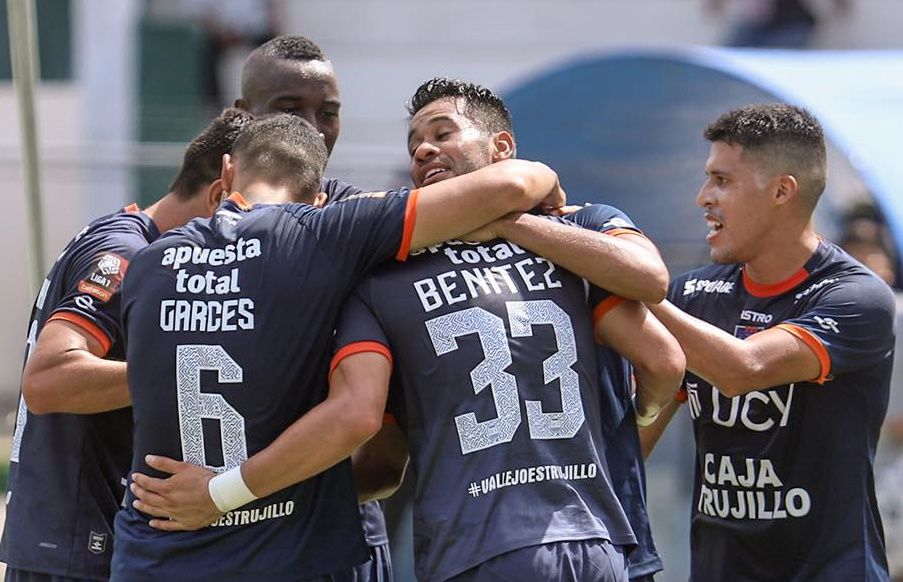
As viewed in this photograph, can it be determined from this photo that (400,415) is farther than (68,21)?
No

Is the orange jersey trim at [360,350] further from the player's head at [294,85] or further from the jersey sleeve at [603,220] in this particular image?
the player's head at [294,85]

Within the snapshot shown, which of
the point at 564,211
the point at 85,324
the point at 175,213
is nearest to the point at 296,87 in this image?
the point at 175,213

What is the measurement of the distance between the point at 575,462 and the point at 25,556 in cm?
180

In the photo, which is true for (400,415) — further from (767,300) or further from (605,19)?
(605,19)

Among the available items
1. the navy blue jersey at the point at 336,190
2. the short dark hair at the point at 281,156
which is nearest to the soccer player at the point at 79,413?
the short dark hair at the point at 281,156

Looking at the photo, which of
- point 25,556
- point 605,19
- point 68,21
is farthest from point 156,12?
point 25,556

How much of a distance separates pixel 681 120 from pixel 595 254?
20.5 feet

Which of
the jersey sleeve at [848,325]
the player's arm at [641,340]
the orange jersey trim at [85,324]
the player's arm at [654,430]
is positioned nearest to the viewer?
the player's arm at [641,340]

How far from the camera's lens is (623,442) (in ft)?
14.3

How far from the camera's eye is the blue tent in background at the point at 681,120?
8.19 m

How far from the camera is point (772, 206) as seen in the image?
4824 mm

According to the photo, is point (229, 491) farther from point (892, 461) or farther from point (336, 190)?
point (892, 461)

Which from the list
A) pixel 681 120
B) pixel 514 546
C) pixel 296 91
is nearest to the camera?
pixel 514 546

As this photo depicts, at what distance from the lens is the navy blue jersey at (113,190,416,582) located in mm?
4008
